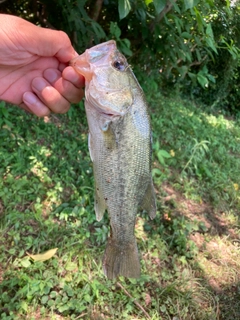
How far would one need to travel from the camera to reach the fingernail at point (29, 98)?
2.20 meters

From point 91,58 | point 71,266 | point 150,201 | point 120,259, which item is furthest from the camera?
point 71,266

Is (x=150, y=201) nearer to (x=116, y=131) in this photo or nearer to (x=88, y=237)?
(x=116, y=131)

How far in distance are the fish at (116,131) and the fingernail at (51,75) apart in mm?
359

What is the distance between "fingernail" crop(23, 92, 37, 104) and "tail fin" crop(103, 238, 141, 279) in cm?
104

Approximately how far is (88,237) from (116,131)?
6.14 feet

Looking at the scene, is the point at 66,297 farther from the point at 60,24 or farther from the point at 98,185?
the point at 60,24

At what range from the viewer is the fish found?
174 cm

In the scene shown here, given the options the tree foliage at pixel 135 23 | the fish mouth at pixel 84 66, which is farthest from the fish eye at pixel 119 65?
the tree foliage at pixel 135 23

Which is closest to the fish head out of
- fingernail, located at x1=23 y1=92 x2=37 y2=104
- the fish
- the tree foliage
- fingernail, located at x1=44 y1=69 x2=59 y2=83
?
the fish

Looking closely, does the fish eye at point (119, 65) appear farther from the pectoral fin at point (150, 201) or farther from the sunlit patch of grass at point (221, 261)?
the sunlit patch of grass at point (221, 261)

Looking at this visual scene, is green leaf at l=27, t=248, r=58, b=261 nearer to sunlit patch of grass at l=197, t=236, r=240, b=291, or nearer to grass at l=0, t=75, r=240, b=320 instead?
grass at l=0, t=75, r=240, b=320

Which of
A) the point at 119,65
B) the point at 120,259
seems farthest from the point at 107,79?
the point at 120,259

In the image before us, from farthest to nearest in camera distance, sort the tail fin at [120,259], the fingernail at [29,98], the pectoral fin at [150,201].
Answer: the fingernail at [29,98], the tail fin at [120,259], the pectoral fin at [150,201]

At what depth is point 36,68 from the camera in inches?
87.8
